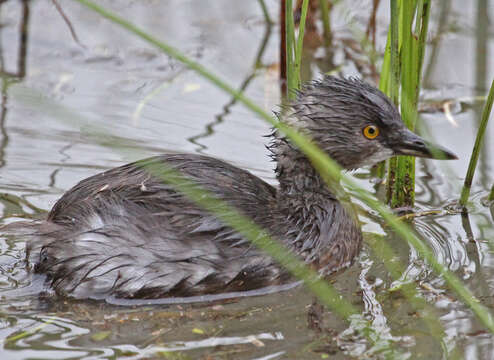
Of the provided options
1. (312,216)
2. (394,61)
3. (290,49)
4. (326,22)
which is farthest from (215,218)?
(326,22)

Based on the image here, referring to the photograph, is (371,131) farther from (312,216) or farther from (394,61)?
(312,216)

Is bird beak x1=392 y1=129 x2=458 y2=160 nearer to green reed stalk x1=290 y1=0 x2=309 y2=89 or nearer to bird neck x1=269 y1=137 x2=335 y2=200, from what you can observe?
bird neck x1=269 y1=137 x2=335 y2=200

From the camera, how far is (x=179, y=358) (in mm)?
4164

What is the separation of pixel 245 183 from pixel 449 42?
13.4ft

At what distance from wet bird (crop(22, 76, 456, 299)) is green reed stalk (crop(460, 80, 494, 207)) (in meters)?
0.34

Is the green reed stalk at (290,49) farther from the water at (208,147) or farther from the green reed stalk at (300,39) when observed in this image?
the water at (208,147)

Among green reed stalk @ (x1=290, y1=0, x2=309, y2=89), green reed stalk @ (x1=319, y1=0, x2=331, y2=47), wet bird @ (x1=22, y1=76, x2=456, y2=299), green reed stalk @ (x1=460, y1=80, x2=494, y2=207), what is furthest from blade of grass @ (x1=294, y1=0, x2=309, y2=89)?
green reed stalk @ (x1=319, y1=0, x2=331, y2=47)

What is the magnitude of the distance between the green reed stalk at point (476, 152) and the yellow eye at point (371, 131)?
595mm

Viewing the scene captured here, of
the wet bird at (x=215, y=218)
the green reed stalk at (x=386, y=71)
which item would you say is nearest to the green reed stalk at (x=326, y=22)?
the green reed stalk at (x=386, y=71)

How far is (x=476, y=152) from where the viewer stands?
5430 millimetres

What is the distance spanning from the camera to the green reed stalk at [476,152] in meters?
5.27

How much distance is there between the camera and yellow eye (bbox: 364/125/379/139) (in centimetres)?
526

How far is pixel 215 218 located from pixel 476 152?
1690 millimetres

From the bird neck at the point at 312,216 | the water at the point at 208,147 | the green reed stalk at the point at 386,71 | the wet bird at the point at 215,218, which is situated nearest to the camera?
the water at the point at 208,147
